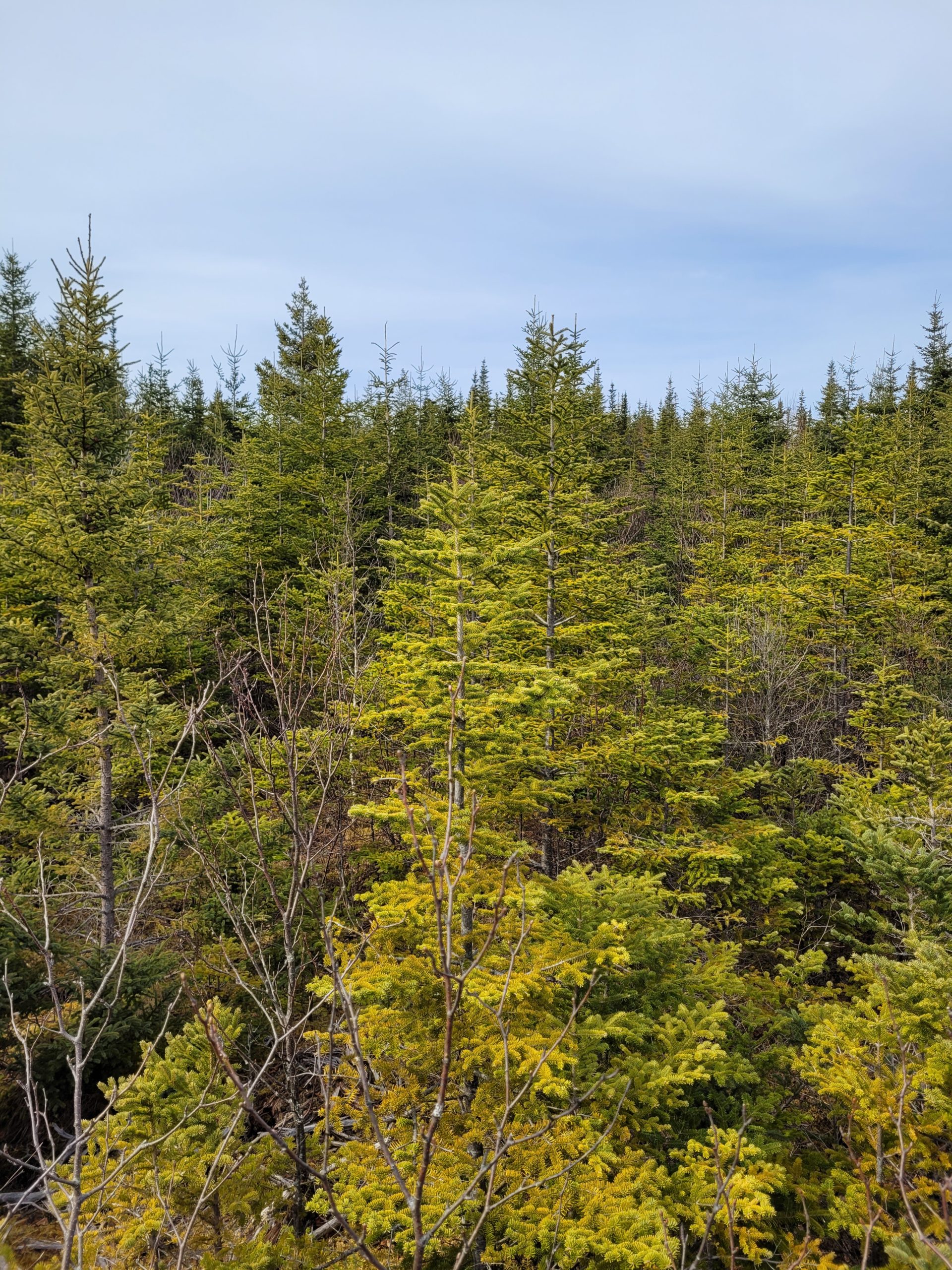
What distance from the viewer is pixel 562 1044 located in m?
5.29

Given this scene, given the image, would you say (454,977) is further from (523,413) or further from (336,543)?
(336,543)

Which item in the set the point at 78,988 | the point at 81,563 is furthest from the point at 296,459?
the point at 78,988

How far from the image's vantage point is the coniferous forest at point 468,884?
14.9ft

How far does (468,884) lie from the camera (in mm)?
5629

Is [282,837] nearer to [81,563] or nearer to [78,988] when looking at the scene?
[78,988]

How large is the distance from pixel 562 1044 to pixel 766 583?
1723 cm

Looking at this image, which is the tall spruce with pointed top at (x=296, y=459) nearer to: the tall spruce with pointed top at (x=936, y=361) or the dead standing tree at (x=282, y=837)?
the dead standing tree at (x=282, y=837)

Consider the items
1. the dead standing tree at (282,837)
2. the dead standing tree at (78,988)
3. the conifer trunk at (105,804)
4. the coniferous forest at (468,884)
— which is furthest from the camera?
the conifer trunk at (105,804)

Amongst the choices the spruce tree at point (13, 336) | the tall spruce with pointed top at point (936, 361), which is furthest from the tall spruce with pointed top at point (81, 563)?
→ the tall spruce with pointed top at point (936, 361)

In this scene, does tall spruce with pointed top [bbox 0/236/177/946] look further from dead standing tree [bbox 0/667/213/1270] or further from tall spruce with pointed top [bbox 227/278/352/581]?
tall spruce with pointed top [bbox 227/278/352/581]

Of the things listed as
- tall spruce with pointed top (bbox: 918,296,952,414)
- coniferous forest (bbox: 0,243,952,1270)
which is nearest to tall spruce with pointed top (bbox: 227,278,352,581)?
coniferous forest (bbox: 0,243,952,1270)

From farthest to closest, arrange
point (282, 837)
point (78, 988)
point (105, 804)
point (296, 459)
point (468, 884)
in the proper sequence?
point (296, 459) → point (282, 837) → point (105, 804) → point (78, 988) → point (468, 884)

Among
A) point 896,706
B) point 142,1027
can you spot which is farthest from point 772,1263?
point 896,706

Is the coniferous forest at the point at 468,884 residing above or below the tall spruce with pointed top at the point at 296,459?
below
